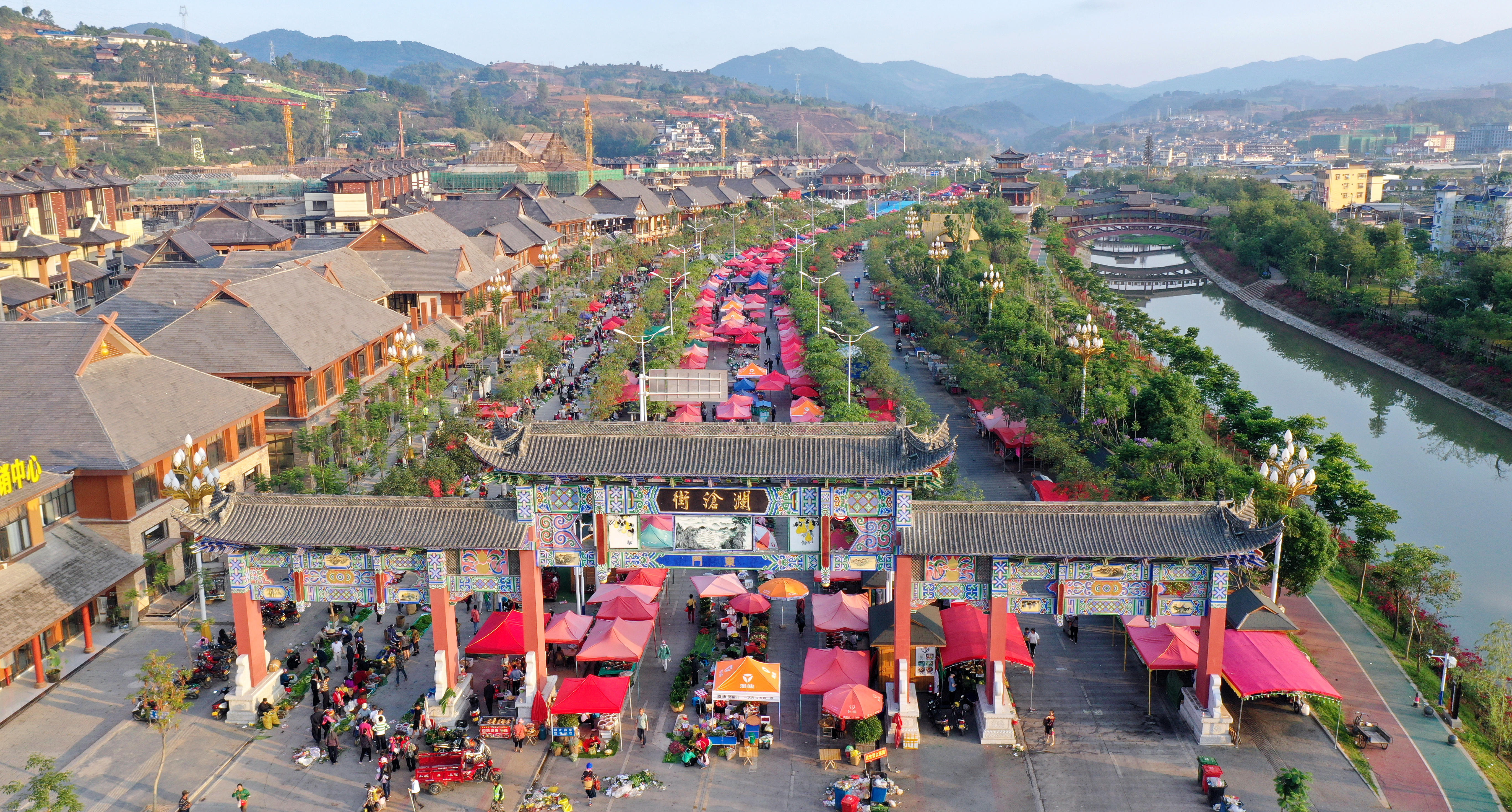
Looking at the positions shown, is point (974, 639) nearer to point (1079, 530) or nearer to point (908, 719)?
point (908, 719)

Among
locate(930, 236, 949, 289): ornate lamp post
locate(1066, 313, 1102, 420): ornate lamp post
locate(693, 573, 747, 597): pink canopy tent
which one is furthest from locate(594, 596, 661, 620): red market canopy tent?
locate(930, 236, 949, 289): ornate lamp post

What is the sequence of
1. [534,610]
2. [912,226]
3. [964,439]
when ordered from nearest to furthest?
[534,610]
[964,439]
[912,226]

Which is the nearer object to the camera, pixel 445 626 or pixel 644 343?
pixel 445 626

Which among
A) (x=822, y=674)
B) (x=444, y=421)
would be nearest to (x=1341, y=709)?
(x=822, y=674)

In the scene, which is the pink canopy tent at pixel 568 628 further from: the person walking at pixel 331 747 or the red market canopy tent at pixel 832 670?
the red market canopy tent at pixel 832 670

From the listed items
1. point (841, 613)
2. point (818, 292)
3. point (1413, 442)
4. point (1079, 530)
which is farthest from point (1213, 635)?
point (818, 292)

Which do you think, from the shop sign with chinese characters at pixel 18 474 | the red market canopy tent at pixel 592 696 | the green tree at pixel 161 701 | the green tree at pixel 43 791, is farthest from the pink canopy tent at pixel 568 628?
the shop sign with chinese characters at pixel 18 474
